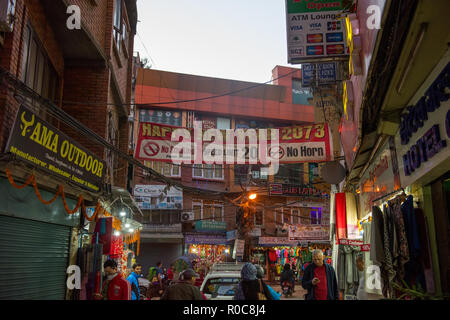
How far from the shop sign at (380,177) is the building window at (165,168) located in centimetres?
2608

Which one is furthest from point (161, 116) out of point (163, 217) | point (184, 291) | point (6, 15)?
point (184, 291)

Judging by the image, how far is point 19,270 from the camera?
7.13 m

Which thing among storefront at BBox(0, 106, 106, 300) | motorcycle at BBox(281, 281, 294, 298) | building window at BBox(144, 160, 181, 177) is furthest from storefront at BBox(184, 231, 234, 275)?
storefront at BBox(0, 106, 106, 300)

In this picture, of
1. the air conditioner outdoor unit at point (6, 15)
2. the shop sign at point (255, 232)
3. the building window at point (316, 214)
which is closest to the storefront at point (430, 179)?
the air conditioner outdoor unit at point (6, 15)

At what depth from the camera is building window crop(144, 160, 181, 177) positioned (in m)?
34.9

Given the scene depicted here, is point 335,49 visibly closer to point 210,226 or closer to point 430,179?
point 430,179

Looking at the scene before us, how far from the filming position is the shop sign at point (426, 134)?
430cm

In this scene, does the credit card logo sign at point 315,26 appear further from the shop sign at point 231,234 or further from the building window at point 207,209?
the building window at point 207,209

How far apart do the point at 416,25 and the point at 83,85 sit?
9670 mm

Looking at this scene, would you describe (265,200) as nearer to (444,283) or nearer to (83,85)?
(83,85)

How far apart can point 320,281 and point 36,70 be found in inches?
290

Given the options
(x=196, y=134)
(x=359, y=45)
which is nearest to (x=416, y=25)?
(x=359, y=45)

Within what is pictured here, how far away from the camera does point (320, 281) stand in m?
7.00

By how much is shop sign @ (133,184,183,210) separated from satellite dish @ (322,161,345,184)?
20.5 metres
